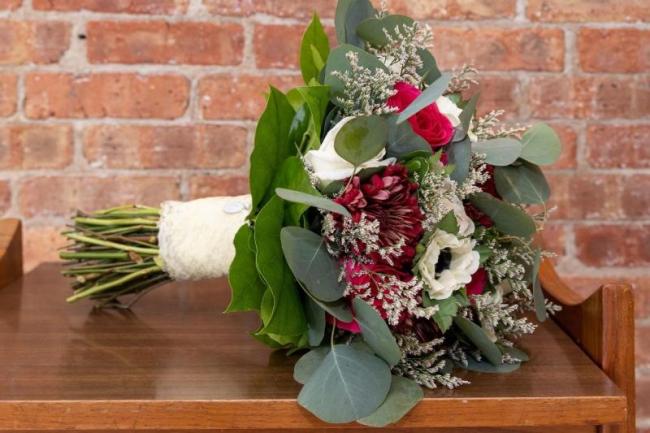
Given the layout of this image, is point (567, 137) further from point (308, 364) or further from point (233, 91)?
point (308, 364)

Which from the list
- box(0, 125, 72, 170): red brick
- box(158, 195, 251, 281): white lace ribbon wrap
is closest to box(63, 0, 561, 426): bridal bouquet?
box(158, 195, 251, 281): white lace ribbon wrap

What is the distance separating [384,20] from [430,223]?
0.77 ft

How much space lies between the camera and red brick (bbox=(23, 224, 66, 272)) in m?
1.35

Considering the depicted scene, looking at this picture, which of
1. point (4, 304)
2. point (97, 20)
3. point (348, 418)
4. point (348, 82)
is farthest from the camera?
point (97, 20)

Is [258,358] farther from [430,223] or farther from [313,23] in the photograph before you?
[313,23]

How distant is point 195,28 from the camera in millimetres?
1316

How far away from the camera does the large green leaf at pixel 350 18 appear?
81cm

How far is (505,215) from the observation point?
76 centimetres

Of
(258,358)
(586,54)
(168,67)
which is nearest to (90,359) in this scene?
(258,358)

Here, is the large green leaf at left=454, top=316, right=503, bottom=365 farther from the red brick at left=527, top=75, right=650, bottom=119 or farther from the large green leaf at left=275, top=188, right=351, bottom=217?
the red brick at left=527, top=75, right=650, bottom=119

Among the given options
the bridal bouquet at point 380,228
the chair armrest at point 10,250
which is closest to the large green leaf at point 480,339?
the bridal bouquet at point 380,228

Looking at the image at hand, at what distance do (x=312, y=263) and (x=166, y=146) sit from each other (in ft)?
2.41

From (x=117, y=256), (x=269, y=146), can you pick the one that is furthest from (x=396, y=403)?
(x=117, y=256)

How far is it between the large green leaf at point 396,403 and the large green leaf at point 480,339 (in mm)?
86
